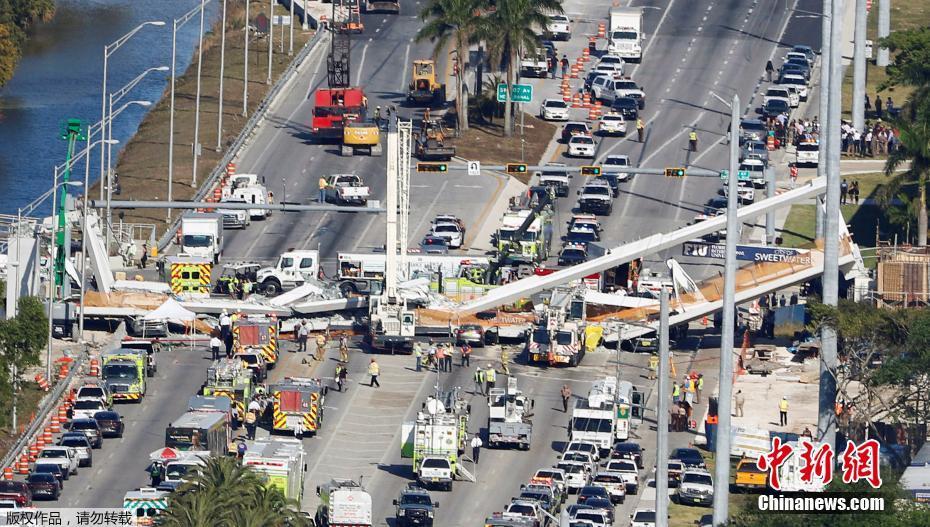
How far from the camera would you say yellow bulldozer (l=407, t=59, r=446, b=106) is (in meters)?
184

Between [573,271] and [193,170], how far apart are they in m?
36.3

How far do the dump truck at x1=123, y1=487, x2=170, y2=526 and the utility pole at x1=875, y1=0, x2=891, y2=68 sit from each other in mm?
99328

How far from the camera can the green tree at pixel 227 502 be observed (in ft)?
308

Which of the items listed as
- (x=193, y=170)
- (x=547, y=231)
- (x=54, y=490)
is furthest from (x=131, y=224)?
(x=54, y=490)

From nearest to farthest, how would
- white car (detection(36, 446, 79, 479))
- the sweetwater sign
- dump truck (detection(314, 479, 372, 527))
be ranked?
dump truck (detection(314, 479, 372, 527)) < white car (detection(36, 446, 79, 479)) < the sweetwater sign

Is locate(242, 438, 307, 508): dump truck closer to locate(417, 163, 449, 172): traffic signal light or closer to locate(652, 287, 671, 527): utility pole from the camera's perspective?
locate(652, 287, 671, 527): utility pole

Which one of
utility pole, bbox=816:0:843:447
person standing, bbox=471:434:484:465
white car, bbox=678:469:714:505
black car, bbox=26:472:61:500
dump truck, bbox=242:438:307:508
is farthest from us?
person standing, bbox=471:434:484:465

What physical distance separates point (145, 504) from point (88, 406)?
1859 centimetres

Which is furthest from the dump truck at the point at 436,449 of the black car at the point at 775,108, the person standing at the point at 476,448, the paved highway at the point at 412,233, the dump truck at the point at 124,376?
the black car at the point at 775,108

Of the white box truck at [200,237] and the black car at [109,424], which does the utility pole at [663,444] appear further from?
the white box truck at [200,237]

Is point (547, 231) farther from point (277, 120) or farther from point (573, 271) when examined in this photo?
point (277, 120)

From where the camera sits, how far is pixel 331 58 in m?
177

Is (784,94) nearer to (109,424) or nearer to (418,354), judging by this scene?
(418,354)

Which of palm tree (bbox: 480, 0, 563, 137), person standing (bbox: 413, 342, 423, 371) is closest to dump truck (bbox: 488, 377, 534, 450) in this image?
person standing (bbox: 413, 342, 423, 371)
